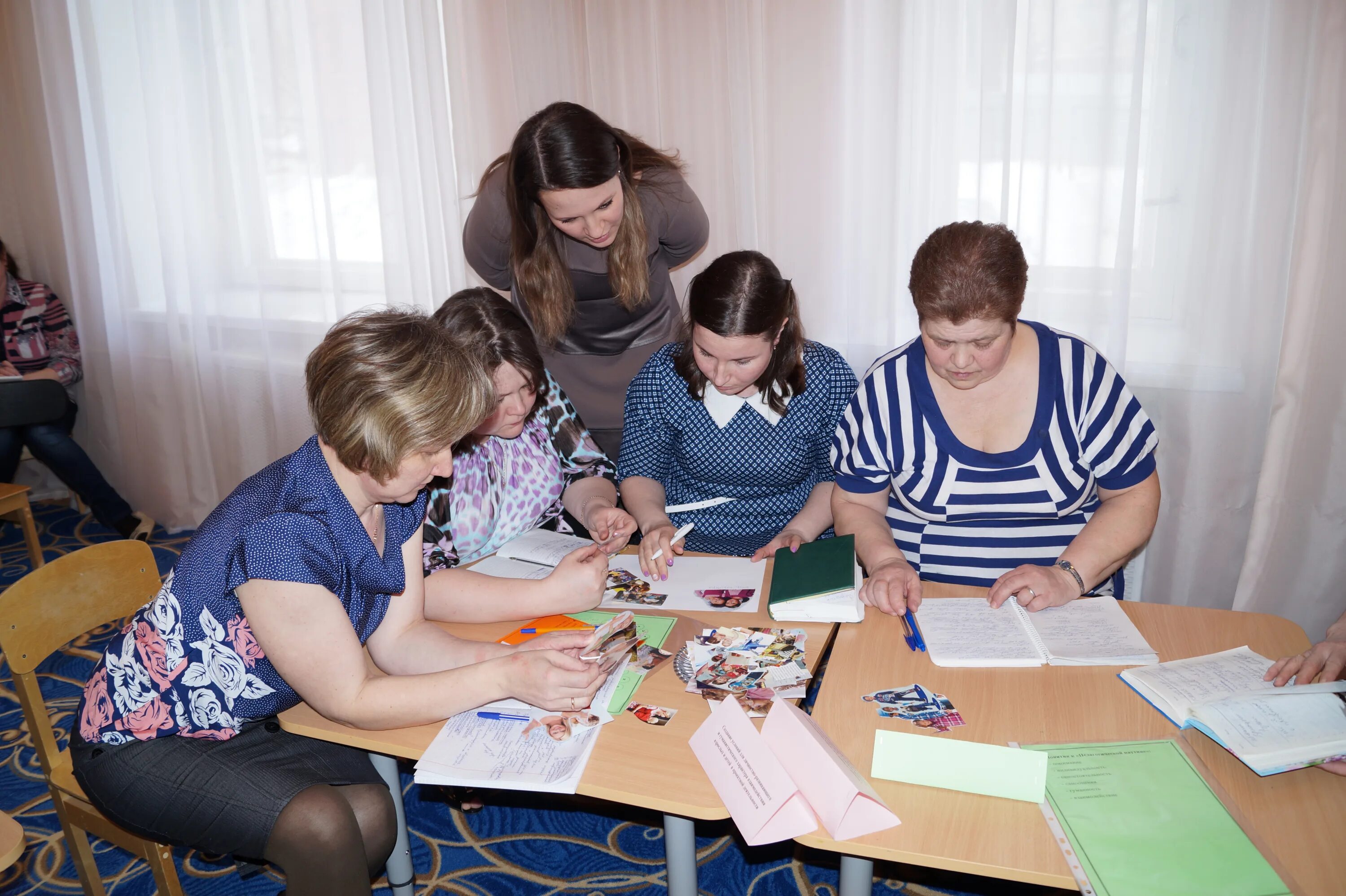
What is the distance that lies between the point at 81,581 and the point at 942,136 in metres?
2.50

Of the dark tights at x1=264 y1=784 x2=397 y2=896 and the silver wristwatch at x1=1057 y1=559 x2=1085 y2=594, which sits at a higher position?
the silver wristwatch at x1=1057 y1=559 x2=1085 y2=594

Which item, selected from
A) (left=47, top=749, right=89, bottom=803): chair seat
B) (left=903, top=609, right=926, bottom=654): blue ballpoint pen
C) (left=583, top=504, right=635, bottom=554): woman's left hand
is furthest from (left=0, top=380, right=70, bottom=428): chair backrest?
(left=903, top=609, right=926, bottom=654): blue ballpoint pen

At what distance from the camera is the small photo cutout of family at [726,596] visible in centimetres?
176

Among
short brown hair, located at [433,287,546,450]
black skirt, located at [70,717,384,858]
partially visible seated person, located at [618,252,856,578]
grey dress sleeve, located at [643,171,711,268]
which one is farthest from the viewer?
grey dress sleeve, located at [643,171,711,268]

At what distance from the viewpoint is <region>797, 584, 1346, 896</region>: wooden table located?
1105 mm

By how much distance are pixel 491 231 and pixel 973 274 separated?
141 cm

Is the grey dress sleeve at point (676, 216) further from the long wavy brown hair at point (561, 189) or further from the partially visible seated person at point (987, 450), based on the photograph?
the partially visible seated person at point (987, 450)

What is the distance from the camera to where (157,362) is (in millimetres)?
4551

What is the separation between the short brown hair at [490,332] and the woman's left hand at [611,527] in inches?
13.0

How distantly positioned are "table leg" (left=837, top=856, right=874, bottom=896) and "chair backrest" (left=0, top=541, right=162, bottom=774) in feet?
4.35

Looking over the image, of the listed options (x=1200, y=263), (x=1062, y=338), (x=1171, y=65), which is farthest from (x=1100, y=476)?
(x=1171, y=65)

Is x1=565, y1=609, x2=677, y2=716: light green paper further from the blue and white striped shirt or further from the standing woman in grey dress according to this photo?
the standing woman in grey dress

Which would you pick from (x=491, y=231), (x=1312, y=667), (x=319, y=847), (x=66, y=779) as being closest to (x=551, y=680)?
(x=319, y=847)

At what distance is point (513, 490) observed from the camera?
7.25 ft
